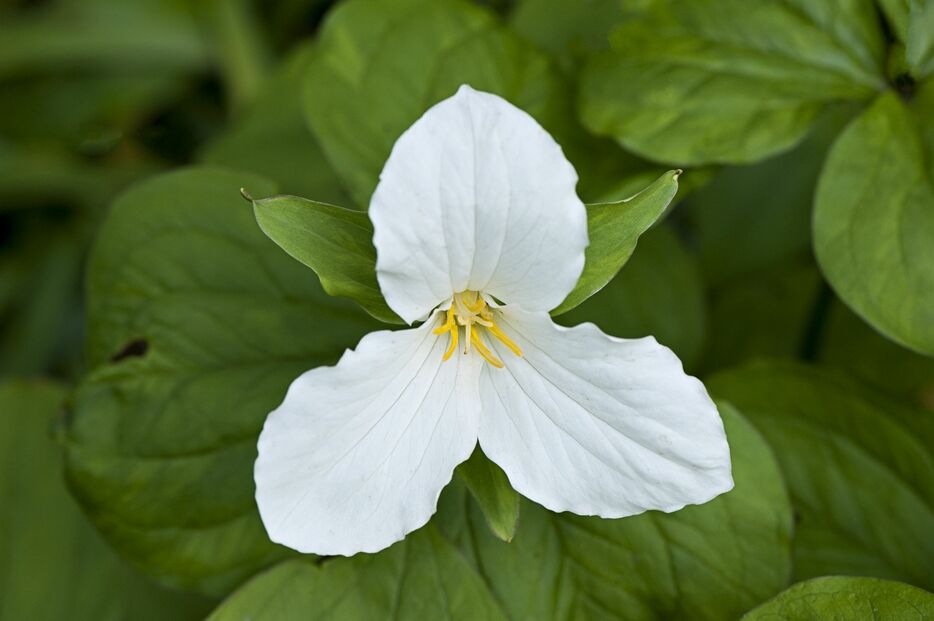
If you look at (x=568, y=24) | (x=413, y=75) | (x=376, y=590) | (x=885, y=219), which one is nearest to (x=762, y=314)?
(x=885, y=219)

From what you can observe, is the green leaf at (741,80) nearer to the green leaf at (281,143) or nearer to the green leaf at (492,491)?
the green leaf at (492,491)

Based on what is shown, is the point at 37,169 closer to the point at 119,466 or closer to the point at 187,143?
the point at 187,143

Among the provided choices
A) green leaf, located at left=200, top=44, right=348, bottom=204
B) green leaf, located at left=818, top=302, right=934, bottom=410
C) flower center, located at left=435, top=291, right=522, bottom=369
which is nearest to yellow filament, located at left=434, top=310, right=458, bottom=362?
flower center, located at left=435, top=291, right=522, bottom=369

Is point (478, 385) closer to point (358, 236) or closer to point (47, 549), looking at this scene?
point (358, 236)

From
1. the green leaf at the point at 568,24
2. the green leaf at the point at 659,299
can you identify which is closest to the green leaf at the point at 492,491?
the green leaf at the point at 659,299

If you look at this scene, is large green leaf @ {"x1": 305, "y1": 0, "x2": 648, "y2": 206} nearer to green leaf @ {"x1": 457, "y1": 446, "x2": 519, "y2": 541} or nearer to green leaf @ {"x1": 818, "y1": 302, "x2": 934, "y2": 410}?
green leaf @ {"x1": 457, "y1": 446, "x2": 519, "y2": 541}

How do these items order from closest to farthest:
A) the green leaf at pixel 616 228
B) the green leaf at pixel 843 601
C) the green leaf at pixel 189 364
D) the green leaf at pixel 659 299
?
1. the green leaf at pixel 616 228
2. the green leaf at pixel 843 601
3. the green leaf at pixel 189 364
4. the green leaf at pixel 659 299

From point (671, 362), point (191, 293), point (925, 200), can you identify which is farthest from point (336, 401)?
point (925, 200)
